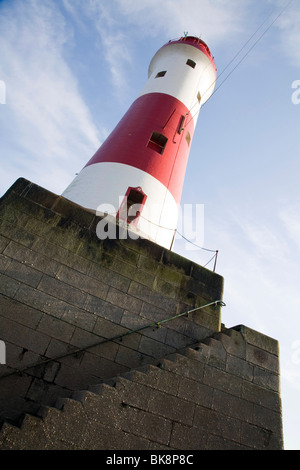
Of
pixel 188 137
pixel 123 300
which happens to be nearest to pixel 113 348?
pixel 123 300

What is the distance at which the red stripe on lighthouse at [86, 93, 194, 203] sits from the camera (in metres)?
8.16

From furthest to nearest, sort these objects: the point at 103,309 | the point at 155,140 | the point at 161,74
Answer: the point at 161,74
the point at 155,140
the point at 103,309

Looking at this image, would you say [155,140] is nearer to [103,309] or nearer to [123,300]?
[123,300]

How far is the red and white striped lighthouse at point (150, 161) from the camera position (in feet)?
23.7

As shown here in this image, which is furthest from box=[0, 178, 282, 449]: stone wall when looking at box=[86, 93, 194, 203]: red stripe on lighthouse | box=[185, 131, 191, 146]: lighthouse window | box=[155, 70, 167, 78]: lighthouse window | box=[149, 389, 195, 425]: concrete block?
box=[155, 70, 167, 78]: lighthouse window

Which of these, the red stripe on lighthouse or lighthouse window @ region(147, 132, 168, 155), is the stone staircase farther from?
lighthouse window @ region(147, 132, 168, 155)

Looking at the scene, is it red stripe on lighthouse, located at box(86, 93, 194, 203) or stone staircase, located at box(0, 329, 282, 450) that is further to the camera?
red stripe on lighthouse, located at box(86, 93, 194, 203)

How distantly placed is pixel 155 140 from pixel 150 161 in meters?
1.26

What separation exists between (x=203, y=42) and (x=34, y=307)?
1479 cm

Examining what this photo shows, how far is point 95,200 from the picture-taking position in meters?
7.00

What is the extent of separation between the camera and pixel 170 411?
146 inches

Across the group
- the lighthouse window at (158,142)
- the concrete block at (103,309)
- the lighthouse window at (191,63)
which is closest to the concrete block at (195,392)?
the concrete block at (103,309)

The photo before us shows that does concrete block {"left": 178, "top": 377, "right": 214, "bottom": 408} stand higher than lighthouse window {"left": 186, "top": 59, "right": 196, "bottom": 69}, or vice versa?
lighthouse window {"left": 186, "top": 59, "right": 196, "bottom": 69}
